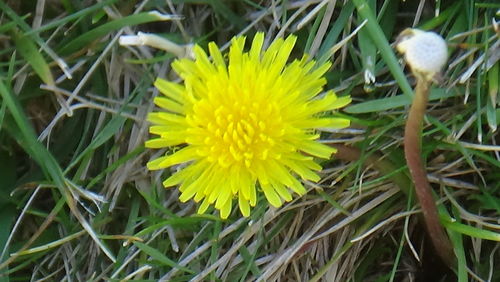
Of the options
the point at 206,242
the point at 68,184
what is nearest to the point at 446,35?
the point at 206,242

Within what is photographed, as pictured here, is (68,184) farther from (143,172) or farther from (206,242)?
(206,242)

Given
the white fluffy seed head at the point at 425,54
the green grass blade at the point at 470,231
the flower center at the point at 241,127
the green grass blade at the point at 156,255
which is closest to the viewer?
the white fluffy seed head at the point at 425,54

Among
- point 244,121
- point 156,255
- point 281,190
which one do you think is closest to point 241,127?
point 244,121

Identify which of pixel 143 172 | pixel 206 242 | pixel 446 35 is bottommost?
pixel 206 242

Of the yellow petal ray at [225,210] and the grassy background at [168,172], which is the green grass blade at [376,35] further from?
the yellow petal ray at [225,210]

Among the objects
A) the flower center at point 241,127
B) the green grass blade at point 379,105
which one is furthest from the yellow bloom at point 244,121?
the green grass blade at point 379,105

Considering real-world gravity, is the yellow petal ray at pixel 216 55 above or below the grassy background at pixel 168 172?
above

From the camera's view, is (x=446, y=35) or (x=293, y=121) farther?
(x=446, y=35)
